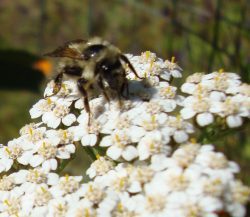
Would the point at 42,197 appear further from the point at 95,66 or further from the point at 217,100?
the point at 217,100

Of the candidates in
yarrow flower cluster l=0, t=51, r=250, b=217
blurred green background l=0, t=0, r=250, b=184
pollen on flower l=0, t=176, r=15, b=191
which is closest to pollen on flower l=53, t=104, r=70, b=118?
yarrow flower cluster l=0, t=51, r=250, b=217

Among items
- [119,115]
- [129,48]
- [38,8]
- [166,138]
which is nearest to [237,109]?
[166,138]

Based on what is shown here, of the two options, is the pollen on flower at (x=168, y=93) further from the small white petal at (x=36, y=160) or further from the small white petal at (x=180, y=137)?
the small white petal at (x=36, y=160)

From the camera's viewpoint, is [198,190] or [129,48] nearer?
[198,190]

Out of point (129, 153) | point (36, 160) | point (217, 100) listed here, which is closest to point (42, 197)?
point (36, 160)

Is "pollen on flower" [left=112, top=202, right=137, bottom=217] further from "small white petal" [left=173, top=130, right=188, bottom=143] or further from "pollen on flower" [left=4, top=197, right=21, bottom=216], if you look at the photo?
"pollen on flower" [left=4, top=197, right=21, bottom=216]

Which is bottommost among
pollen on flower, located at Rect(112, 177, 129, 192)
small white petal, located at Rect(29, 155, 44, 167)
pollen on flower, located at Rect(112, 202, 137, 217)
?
pollen on flower, located at Rect(112, 202, 137, 217)

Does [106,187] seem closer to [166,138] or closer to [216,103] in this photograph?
[166,138]
